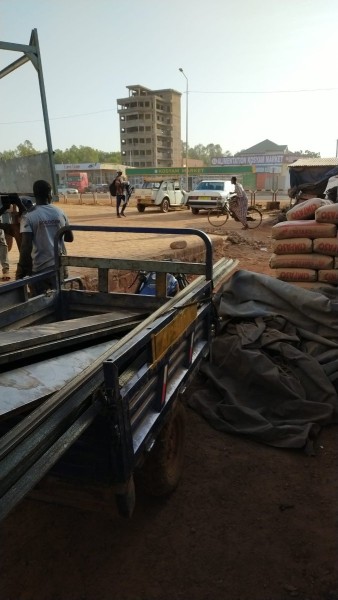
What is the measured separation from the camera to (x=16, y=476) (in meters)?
1.17

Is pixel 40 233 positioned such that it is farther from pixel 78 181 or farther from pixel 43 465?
pixel 78 181

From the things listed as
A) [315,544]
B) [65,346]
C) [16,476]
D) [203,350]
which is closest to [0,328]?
[65,346]

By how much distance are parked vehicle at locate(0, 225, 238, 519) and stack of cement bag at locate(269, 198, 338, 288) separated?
252 cm

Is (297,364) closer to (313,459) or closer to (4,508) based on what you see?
(313,459)

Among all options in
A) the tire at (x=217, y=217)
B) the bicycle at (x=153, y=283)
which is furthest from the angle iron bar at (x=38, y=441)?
the tire at (x=217, y=217)

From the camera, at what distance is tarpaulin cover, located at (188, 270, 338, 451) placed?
10.4 ft

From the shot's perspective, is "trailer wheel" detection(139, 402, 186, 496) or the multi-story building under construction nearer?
"trailer wheel" detection(139, 402, 186, 496)

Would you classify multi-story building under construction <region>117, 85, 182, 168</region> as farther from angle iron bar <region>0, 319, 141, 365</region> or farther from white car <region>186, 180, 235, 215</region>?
angle iron bar <region>0, 319, 141, 365</region>

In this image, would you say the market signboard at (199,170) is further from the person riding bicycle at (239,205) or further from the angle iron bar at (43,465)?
the angle iron bar at (43,465)

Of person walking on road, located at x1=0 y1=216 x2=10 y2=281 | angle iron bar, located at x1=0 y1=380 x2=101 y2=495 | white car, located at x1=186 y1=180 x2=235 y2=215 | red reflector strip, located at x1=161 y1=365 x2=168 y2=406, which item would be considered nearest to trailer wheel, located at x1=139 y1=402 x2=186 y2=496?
red reflector strip, located at x1=161 y1=365 x2=168 y2=406

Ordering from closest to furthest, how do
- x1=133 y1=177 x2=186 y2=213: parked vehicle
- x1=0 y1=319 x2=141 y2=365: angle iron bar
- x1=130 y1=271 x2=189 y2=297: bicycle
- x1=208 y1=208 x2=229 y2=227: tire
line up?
x1=0 y1=319 x2=141 y2=365: angle iron bar, x1=130 y1=271 x2=189 y2=297: bicycle, x1=208 y1=208 x2=229 y2=227: tire, x1=133 y1=177 x2=186 y2=213: parked vehicle

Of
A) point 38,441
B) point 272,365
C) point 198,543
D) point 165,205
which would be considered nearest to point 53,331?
point 38,441

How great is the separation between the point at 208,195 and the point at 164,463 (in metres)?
17.3

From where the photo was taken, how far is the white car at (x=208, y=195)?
18.5 metres
